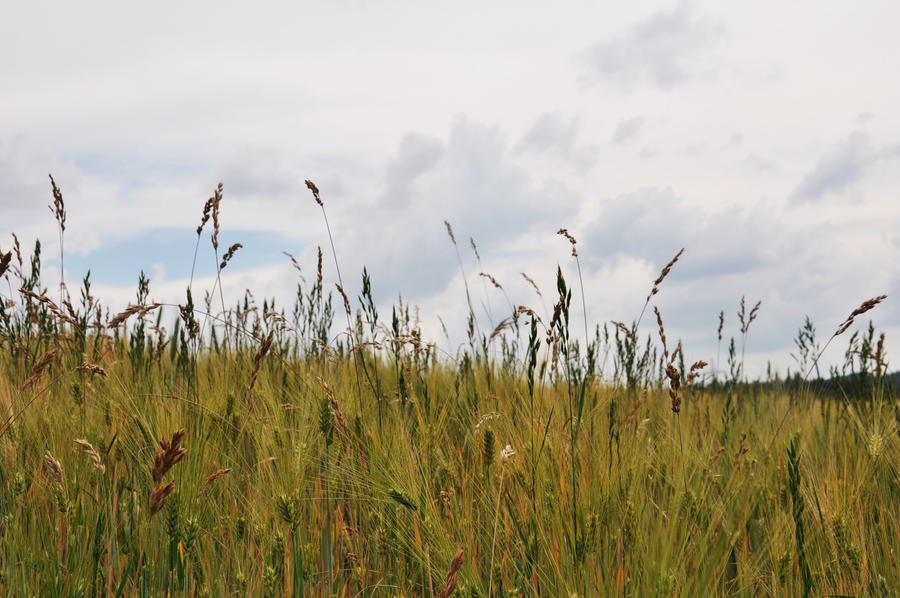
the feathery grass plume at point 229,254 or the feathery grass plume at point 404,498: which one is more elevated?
the feathery grass plume at point 229,254

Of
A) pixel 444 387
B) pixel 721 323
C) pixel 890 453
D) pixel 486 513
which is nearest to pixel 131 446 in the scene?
pixel 486 513

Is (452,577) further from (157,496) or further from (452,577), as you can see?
(157,496)

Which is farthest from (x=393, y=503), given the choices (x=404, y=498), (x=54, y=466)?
(x=54, y=466)

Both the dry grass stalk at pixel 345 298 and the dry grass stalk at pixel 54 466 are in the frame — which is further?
the dry grass stalk at pixel 345 298

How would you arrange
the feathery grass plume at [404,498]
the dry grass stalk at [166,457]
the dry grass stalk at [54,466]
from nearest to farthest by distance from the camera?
1. the dry grass stalk at [166,457]
2. the dry grass stalk at [54,466]
3. the feathery grass plume at [404,498]

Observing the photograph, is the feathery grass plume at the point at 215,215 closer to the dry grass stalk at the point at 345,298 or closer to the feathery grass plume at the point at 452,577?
the dry grass stalk at the point at 345,298

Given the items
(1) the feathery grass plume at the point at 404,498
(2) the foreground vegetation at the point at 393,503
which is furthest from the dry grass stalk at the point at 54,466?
(1) the feathery grass plume at the point at 404,498

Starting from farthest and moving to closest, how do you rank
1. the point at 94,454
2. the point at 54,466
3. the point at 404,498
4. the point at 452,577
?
the point at 404,498, the point at 54,466, the point at 94,454, the point at 452,577

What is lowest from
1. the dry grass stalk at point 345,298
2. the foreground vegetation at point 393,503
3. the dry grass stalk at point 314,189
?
the foreground vegetation at point 393,503

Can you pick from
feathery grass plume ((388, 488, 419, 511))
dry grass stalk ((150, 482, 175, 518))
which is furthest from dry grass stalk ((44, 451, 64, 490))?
feathery grass plume ((388, 488, 419, 511))

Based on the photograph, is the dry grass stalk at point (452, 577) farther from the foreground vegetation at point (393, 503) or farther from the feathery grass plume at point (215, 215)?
the feathery grass plume at point (215, 215)

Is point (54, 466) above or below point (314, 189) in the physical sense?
below

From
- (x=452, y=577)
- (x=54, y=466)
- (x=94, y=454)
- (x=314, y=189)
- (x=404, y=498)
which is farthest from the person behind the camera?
(x=314, y=189)

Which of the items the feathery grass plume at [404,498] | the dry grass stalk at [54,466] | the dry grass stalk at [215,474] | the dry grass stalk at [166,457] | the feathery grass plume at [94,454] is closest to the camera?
the dry grass stalk at [166,457]
